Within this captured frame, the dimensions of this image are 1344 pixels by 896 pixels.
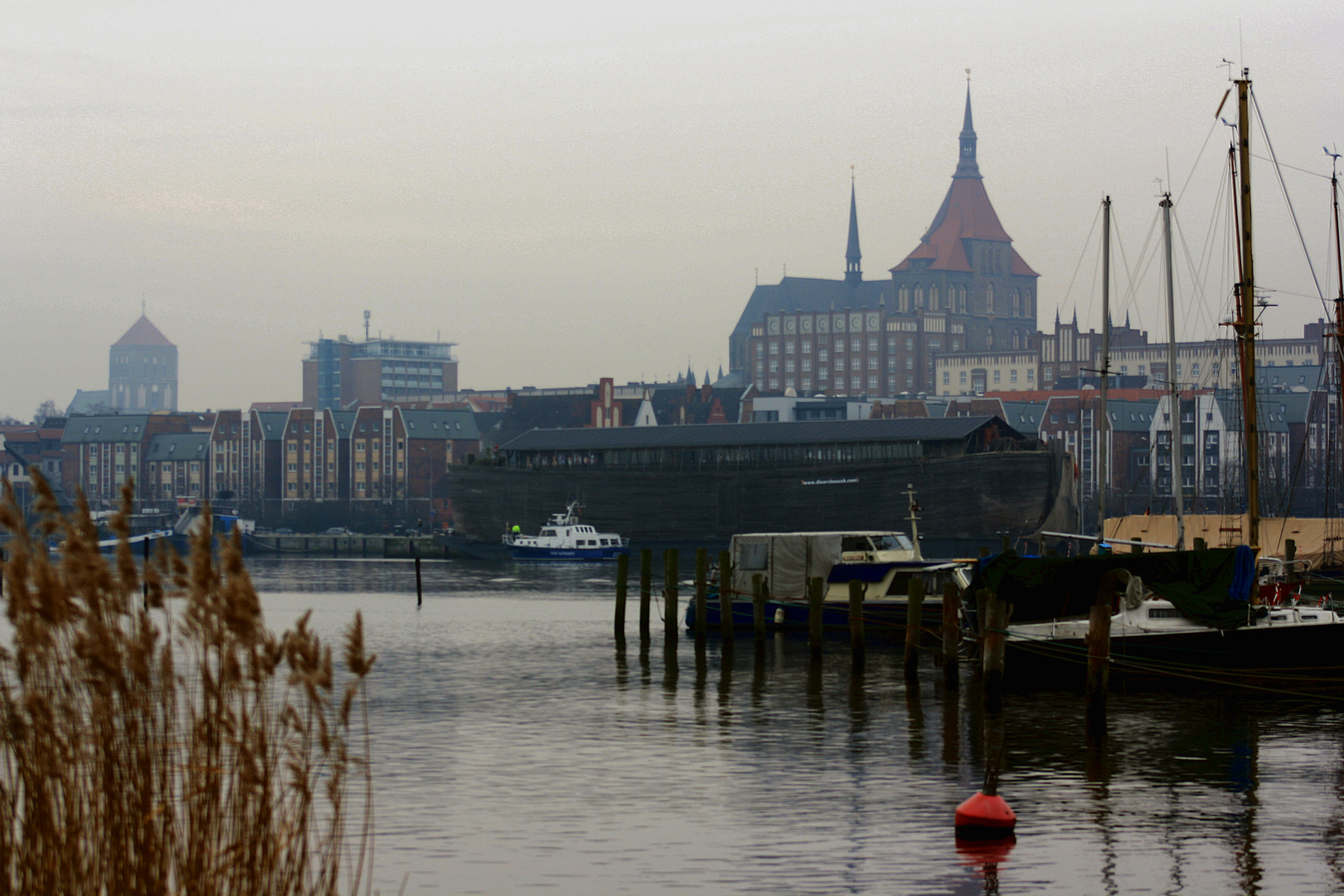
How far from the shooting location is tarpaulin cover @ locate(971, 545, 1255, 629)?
83.5ft

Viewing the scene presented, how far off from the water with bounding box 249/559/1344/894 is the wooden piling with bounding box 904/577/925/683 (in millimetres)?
377

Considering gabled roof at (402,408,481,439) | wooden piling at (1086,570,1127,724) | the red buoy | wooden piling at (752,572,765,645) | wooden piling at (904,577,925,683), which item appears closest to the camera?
the red buoy

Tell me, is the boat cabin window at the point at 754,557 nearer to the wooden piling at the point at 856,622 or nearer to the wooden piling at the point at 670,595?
the wooden piling at the point at 670,595

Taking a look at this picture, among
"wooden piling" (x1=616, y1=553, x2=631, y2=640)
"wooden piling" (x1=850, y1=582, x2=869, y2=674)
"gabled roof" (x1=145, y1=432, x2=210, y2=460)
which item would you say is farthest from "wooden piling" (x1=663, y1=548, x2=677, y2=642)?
"gabled roof" (x1=145, y1=432, x2=210, y2=460)

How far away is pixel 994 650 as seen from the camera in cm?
2288

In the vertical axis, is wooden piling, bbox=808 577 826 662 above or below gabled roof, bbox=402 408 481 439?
below

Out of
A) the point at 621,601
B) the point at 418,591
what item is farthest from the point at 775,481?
the point at 621,601

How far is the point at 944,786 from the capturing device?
59.8 feet

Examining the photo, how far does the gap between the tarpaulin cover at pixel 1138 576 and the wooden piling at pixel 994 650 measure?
12.0ft

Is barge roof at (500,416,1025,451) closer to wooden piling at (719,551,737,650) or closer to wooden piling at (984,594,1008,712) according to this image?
wooden piling at (719,551,737,650)

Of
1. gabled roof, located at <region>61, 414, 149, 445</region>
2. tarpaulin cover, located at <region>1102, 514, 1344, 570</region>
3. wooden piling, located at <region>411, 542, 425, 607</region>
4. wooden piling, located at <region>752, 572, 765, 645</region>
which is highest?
gabled roof, located at <region>61, 414, 149, 445</region>

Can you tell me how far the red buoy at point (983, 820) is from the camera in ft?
49.2

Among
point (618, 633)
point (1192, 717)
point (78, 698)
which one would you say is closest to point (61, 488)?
point (618, 633)

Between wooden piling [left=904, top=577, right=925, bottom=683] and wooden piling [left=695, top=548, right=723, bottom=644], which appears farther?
wooden piling [left=695, top=548, right=723, bottom=644]
